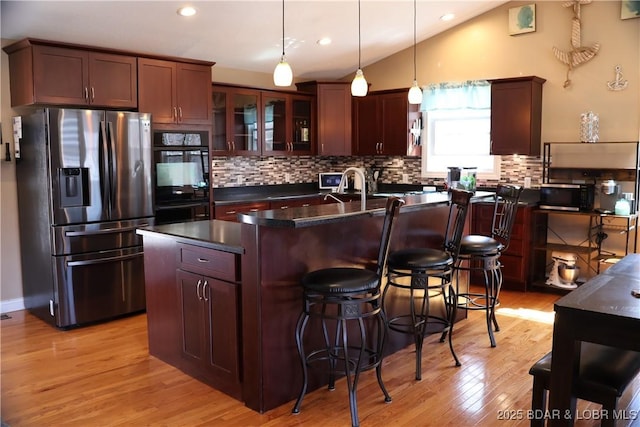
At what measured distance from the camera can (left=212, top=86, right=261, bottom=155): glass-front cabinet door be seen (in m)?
5.69

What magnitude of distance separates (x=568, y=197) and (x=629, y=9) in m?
1.76

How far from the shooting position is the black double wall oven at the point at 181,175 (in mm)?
4840

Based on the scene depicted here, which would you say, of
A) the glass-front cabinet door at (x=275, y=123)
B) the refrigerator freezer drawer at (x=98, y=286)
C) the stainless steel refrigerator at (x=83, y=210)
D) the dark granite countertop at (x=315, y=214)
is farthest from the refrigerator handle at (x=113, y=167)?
the glass-front cabinet door at (x=275, y=123)

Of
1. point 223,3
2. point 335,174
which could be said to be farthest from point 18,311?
point 335,174

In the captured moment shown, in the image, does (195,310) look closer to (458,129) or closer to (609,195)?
(609,195)

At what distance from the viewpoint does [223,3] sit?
4477 millimetres

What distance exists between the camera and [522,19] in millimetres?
5617

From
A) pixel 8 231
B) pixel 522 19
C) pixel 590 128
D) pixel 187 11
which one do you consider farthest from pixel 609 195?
pixel 8 231

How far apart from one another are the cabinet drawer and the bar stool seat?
59.8 inches

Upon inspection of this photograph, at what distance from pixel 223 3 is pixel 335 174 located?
2894mm

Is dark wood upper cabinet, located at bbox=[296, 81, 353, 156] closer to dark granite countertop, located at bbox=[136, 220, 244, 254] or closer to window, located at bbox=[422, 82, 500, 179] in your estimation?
window, located at bbox=[422, 82, 500, 179]

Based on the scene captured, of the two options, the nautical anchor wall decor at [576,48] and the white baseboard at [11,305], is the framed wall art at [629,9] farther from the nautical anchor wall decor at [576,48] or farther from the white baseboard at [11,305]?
the white baseboard at [11,305]

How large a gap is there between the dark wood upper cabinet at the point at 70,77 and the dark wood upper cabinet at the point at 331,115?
245 centimetres

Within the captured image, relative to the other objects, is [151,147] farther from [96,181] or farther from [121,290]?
[121,290]
